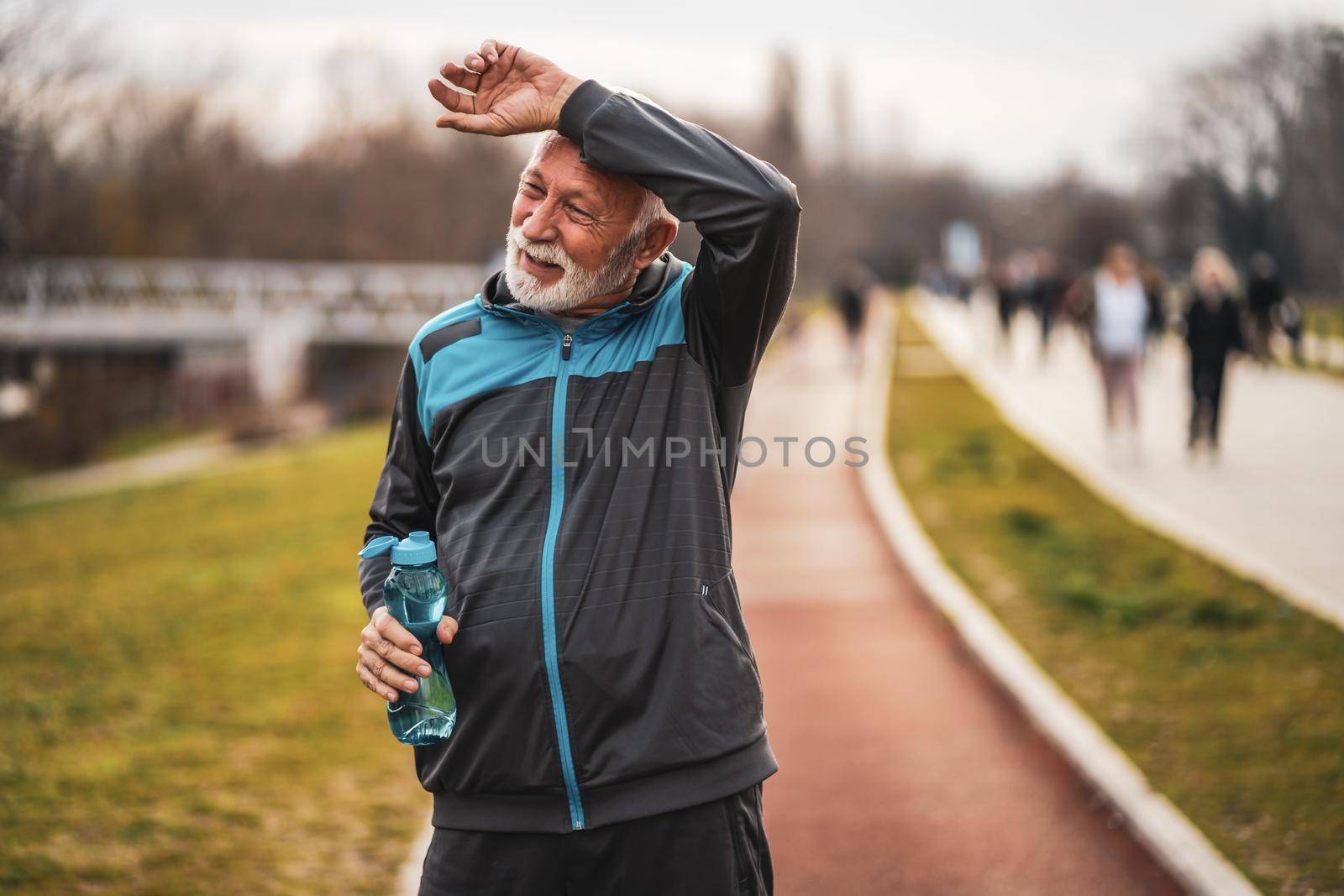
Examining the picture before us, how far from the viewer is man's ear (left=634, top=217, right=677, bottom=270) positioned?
2.48 m

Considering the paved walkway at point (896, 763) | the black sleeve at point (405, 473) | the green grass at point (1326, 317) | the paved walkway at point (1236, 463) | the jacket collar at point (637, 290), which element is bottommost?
the paved walkway at point (896, 763)

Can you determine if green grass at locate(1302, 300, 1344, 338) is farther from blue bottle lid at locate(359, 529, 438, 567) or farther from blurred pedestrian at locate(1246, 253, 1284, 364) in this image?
blue bottle lid at locate(359, 529, 438, 567)

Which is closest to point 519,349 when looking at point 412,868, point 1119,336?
point 412,868

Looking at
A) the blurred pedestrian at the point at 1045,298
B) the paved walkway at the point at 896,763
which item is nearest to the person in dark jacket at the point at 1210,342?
the paved walkway at the point at 896,763

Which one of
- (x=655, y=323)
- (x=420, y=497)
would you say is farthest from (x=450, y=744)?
(x=655, y=323)

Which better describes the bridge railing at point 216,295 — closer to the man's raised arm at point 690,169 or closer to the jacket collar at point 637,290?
the jacket collar at point 637,290

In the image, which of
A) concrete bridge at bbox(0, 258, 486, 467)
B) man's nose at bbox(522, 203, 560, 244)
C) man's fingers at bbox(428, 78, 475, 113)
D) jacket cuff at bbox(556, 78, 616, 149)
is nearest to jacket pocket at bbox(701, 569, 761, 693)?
man's nose at bbox(522, 203, 560, 244)

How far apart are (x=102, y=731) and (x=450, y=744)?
200 inches

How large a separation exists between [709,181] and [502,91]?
0.45 metres

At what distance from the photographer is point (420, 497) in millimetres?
2551

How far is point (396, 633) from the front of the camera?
224 centimetres

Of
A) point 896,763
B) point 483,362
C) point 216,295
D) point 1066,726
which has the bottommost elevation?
point 896,763

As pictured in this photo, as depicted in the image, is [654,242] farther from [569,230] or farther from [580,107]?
[580,107]

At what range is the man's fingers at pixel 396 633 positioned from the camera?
→ 7.35 feet
